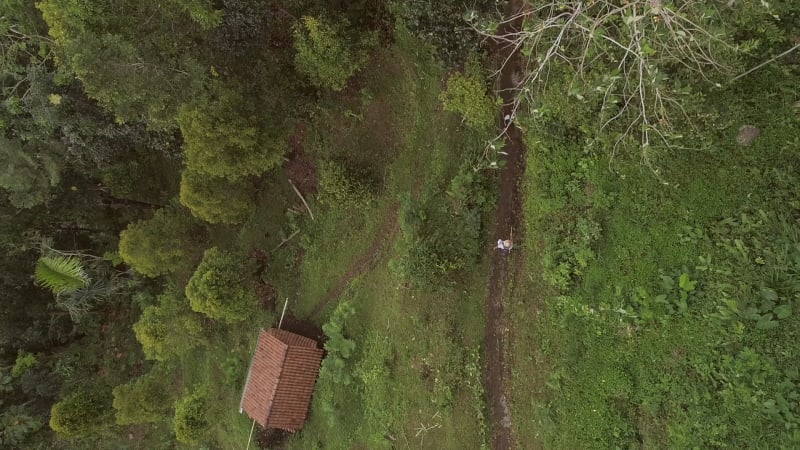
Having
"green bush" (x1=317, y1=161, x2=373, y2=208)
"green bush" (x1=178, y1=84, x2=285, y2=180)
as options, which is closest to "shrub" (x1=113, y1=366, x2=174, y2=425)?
"green bush" (x1=178, y1=84, x2=285, y2=180)

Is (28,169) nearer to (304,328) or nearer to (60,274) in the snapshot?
(60,274)

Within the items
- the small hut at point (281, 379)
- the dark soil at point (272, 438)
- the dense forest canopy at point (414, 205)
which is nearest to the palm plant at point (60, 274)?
the dense forest canopy at point (414, 205)

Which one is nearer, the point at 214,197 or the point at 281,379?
the point at 214,197

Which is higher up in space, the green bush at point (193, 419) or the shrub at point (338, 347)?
the shrub at point (338, 347)

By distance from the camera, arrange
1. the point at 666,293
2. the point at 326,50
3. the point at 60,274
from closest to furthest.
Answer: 1. the point at 666,293
2. the point at 326,50
3. the point at 60,274

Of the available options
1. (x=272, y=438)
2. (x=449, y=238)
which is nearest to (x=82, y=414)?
(x=272, y=438)

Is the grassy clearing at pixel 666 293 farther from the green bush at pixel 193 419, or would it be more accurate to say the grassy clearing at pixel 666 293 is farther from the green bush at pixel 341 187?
the green bush at pixel 193 419
